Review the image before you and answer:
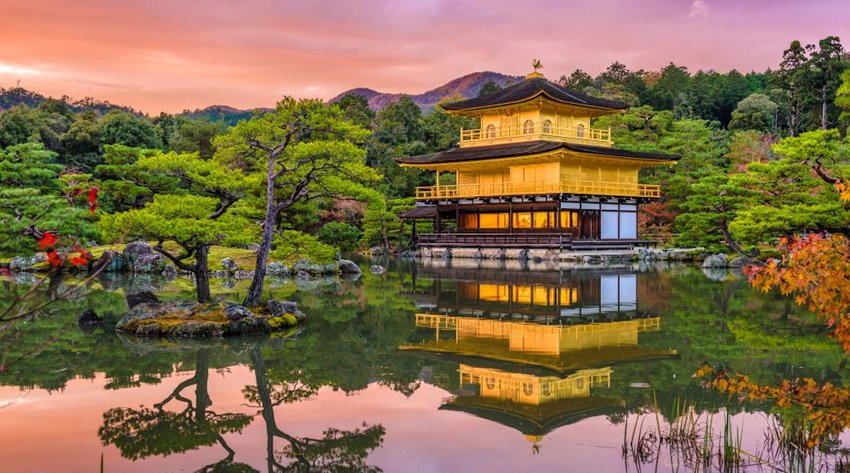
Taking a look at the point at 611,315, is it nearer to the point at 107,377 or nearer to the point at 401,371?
the point at 401,371

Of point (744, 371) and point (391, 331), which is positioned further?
point (391, 331)

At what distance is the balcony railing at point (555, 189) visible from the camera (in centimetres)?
3738

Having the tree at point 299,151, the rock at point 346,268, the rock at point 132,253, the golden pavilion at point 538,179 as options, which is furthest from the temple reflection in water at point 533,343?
the golden pavilion at point 538,179

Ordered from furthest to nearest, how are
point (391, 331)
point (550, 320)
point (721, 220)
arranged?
point (721, 220)
point (550, 320)
point (391, 331)

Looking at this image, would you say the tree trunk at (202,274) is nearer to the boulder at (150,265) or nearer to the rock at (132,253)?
the boulder at (150,265)

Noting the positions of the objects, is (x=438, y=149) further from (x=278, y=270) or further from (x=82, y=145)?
(x=278, y=270)

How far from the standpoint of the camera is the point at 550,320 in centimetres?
1477

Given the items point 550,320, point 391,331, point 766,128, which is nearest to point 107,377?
point 391,331

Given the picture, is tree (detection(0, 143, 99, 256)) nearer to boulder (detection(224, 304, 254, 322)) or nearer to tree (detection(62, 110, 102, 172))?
boulder (detection(224, 304, 254, 322))

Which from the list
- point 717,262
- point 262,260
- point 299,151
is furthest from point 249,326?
point 717,262

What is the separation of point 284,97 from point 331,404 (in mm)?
7734

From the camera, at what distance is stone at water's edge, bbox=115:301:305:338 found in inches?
513

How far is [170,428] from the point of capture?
7551 millimetres

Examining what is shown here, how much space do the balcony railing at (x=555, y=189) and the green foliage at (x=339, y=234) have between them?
5.02 meters
